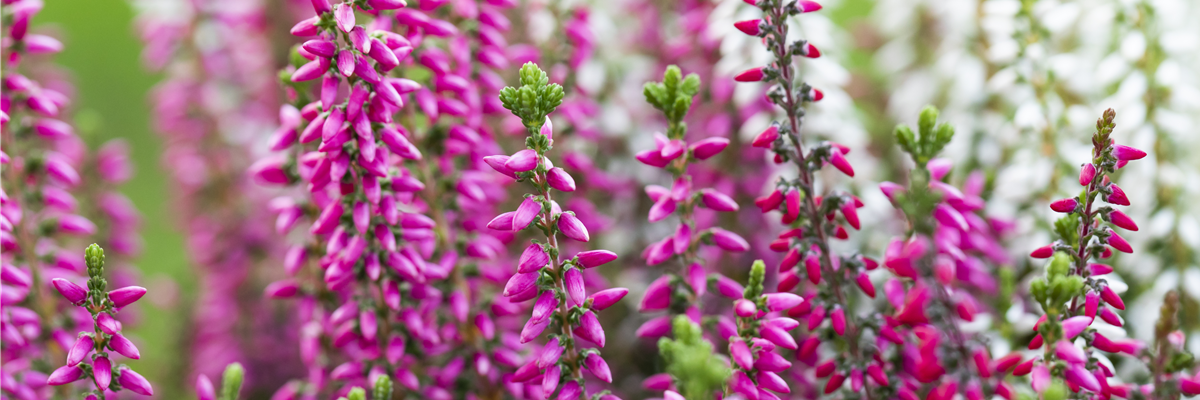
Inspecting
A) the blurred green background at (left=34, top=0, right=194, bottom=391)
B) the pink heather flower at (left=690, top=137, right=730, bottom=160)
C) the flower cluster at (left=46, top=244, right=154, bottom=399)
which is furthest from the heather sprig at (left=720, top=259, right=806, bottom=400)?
the blurred green background at (left=34, top=0, right=194, bottom=391)

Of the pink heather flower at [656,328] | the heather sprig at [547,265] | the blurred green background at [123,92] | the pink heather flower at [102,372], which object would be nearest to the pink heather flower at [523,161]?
the heather sprig at [547,265]

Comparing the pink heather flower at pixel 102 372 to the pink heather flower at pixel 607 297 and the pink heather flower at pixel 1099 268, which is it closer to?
the pink heather flower at pixel 607 297

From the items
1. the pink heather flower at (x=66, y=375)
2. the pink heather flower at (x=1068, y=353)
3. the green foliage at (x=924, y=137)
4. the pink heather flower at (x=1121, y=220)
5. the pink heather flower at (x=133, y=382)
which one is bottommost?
the pink heather flower at (x=66, y=375)

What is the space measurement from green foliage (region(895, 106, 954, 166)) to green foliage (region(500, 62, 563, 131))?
0.27 metres

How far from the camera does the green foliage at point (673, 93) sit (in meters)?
0.58

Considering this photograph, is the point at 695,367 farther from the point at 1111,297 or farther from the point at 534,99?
the point at 1111,297

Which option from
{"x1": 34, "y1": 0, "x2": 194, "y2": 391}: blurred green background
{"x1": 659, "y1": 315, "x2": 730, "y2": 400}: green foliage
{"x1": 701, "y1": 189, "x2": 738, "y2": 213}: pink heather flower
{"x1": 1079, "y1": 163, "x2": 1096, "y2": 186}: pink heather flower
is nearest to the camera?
{"x1": 659, "y1": 315, "x2": 730, "y2": 400}: green foliage

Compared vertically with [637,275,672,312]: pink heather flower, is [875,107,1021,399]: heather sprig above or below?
above

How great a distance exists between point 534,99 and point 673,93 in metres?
0.12

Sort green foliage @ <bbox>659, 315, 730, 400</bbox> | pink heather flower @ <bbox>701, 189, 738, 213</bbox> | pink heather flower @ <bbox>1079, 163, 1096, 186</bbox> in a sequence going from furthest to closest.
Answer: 1. pink heather flower @ <bbox>701, 189, 738, 213</bbox>
2. pink heather flower @ <bbox>1079, 163, 1096, 186</bbox>
3. green foliage @ <bbox>659, 315, 730, 400</bbox>

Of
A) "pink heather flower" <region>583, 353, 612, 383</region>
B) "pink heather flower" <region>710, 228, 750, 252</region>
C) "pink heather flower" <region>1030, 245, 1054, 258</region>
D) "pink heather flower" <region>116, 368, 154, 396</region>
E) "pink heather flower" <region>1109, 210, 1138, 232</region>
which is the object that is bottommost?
"pink heather flower" <region>116, 368, 154, 396</region>

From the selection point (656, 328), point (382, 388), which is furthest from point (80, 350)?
point (656, 328)

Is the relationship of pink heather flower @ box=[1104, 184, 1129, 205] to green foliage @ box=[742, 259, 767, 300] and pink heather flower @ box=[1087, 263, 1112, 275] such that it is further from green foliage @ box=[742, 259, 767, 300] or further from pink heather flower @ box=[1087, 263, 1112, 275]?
green foliage @ box=[742, 259, 767, 300]

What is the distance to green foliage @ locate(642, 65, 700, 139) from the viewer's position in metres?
0.58
